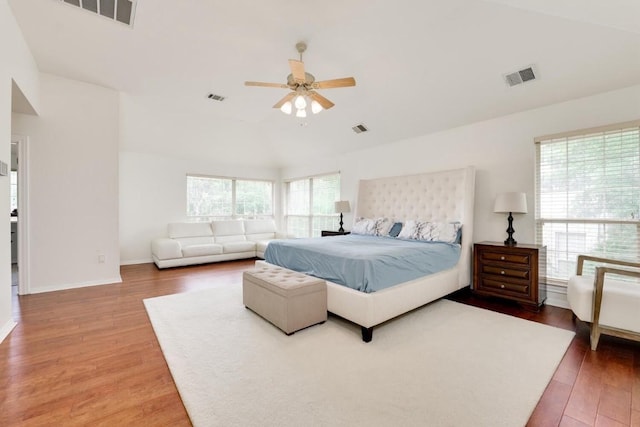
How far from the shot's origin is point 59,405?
171 cm

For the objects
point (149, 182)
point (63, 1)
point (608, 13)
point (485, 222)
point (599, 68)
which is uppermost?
point (63, 1)

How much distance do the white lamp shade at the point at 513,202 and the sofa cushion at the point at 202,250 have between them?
17.9ft

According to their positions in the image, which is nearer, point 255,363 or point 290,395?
point 290,395

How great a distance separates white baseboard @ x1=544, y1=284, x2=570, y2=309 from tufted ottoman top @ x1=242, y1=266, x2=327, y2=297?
2987 millimetres

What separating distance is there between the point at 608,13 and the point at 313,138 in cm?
478

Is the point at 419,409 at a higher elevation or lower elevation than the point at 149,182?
lower

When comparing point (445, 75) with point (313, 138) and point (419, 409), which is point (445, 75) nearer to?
point (313, 138)

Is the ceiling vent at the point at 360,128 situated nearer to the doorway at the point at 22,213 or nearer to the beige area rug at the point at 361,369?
the beige area rug at the point at 361,369

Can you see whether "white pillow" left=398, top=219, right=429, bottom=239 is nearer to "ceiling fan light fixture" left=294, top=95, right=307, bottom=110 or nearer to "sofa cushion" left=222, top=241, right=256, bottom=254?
"ceiling fan light fixture" left=294, top=95, right=307, bottom=110

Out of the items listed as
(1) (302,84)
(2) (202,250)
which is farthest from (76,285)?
(1) (302,84)

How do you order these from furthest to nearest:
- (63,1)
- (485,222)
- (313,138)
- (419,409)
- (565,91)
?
(313,138)
(485,222)
(565,91)
(63,1)
(419,409)

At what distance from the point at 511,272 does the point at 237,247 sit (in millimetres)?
5367

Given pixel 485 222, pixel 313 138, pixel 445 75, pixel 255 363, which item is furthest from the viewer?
pixel 313 138

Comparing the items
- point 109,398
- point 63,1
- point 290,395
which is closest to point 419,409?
point 290,395
